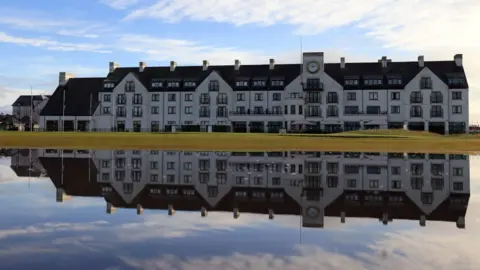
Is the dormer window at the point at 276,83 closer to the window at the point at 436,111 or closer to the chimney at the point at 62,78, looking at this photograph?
the window at the point at 436,111

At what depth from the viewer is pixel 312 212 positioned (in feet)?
41.9

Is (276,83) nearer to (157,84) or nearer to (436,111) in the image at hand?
(157,84)

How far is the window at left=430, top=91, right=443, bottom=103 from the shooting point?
95512 millimetres

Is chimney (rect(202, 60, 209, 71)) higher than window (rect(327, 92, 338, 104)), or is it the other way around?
chimney (rect(202, 60, 209, 71))

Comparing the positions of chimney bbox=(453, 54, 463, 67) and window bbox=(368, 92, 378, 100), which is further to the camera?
chimney bbox=(453, 54, 463, 67)

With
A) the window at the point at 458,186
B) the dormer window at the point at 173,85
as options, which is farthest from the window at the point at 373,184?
the dormer window at the point at 173,85

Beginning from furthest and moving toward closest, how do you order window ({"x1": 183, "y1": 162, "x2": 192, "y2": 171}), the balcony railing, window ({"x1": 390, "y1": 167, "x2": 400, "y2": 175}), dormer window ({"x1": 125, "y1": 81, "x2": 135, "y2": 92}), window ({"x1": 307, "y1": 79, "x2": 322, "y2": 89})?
dormer window ({"x1": 125, "y1": 81, "x2": 135, "y2": 92}) < the balcony railing < window ({"x1": 307, "y1": 79, "x2": 322, "y2": 89}) < window ({"x1": 183, "y1": 162, "x2": 192, "y2": 171}) < window ({"x1": 390, "y1": 167, "x2": 400, "y2": 175})

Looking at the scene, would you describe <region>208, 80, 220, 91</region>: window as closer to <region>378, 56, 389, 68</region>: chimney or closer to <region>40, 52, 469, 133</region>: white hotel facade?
<region>40, 52, 469, 133</region>: white hotel facade

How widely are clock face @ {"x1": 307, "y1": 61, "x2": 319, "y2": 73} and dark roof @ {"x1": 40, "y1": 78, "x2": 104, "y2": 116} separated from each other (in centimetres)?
4772

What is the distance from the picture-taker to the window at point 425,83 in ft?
316

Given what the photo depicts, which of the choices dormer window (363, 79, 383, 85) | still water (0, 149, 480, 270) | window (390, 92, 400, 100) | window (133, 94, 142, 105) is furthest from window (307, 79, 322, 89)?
still water (0, 149, 480, 270)

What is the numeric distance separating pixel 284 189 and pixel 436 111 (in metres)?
87.0

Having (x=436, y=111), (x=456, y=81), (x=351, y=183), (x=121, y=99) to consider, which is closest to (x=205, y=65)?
(x=121, y=99)

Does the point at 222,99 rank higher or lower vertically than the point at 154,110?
higher
